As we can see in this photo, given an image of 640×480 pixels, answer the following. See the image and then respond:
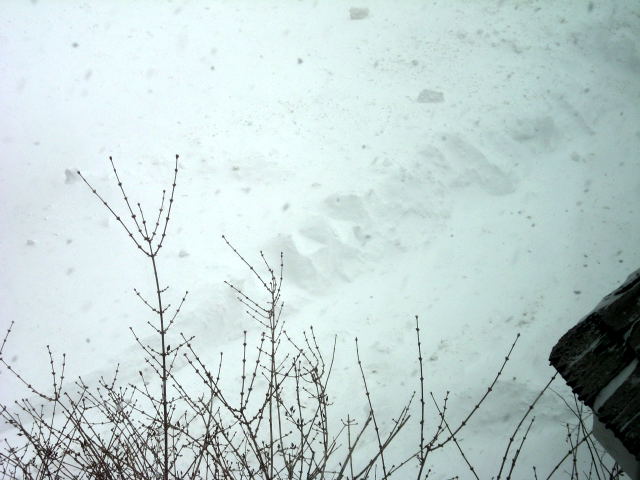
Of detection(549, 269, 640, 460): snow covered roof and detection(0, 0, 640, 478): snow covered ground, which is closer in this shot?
detection(549, 269, 640, 460): snow covered roof

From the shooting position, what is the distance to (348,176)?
990cm

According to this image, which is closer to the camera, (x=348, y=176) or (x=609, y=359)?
(x=609, y=359)

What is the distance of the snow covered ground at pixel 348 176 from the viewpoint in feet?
24.5

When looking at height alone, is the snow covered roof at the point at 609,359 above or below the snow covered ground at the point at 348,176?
below

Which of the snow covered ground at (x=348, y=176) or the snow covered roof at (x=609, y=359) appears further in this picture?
the snow covered ground at (x=348, y=176)

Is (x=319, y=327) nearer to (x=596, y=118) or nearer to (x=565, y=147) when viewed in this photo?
(x=565, y=147)

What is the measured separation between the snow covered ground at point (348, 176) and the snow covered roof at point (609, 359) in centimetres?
439

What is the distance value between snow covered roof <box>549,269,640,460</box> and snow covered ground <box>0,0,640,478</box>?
14.4 feet

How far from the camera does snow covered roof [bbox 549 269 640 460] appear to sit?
1922 millimetres

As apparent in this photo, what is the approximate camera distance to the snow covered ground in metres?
7.48

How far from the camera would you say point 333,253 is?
8719 mm

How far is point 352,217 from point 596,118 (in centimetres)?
591

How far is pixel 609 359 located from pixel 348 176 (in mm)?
8074

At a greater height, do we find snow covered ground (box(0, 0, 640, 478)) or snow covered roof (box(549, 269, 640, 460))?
snow covered ground (box(0, 0, 640, 478))
